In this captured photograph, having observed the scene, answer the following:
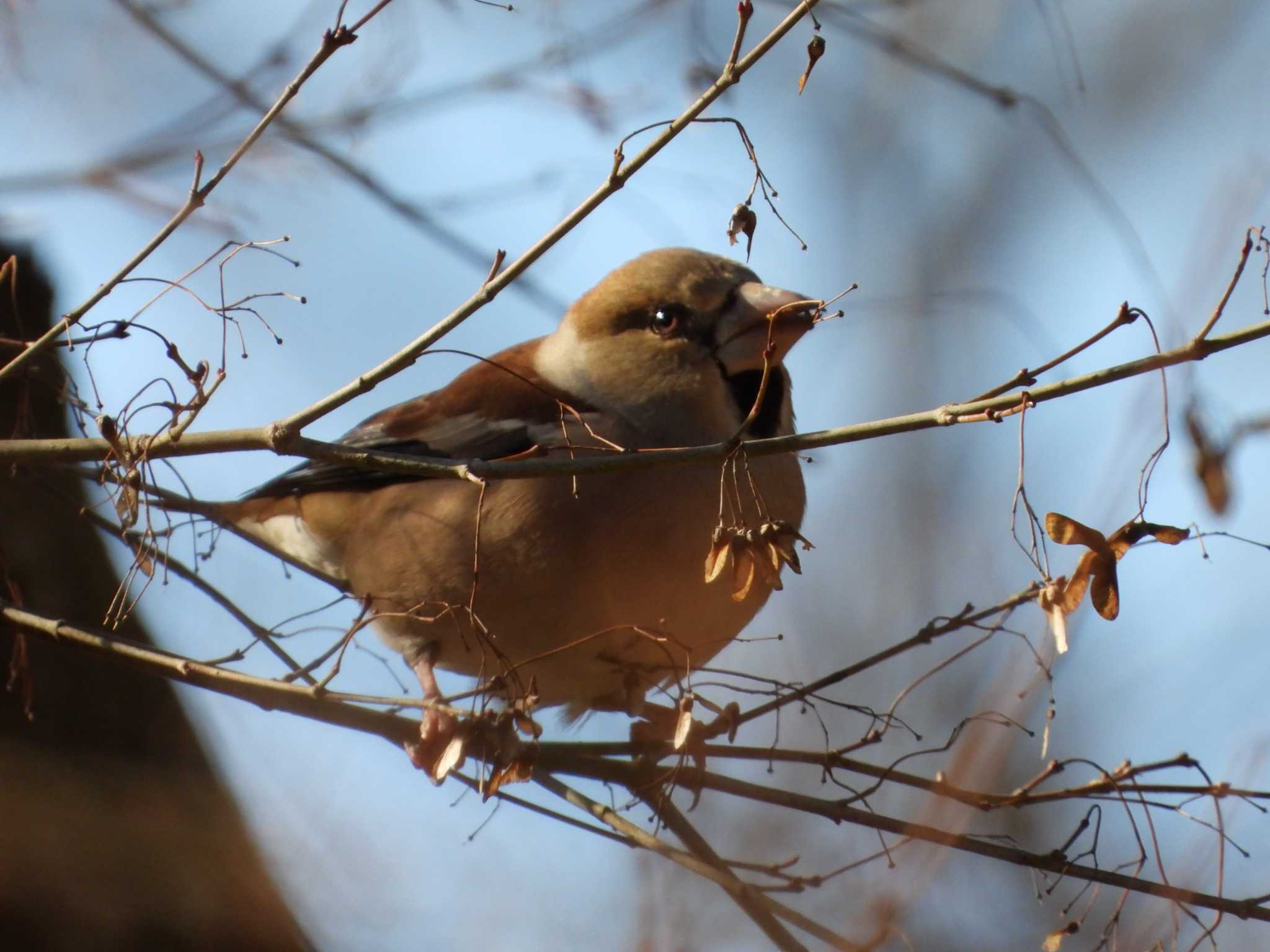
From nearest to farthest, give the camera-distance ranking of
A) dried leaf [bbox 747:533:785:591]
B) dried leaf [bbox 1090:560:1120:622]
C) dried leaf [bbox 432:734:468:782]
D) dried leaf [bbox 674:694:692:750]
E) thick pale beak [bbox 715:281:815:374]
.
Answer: dried leaf [bbox 1090:560:1120:622]
dried leaf [bbox 747:533:785:591]
dried leaf [bbox 674:694:692:750]
dried leaf [bbox 432:734:468:782]
thick pale beak [bbox 715:281:815:374]

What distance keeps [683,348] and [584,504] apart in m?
0.67

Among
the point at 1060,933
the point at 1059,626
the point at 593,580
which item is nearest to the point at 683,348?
the point at 593,580

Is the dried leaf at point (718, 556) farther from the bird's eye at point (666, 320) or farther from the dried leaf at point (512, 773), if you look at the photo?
the bird's eye at point (666, 320)

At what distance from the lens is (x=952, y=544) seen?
715 centimetres

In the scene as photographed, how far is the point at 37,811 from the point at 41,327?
1.52 meters

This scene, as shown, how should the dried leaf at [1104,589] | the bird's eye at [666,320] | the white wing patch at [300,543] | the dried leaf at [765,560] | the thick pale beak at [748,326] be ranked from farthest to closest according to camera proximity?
the white wing patch at [300,543] → the bird's eye at [666,320] → the thick pale beak at [748,326] → the dried leaf at [765,560] → the dried leaf at [1104,589]

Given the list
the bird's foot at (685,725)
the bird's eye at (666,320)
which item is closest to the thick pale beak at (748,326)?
the bird's eye at (666,320)

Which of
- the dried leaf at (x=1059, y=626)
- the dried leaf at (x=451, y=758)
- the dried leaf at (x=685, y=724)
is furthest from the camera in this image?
the dried leaf at (x=451, y=758)

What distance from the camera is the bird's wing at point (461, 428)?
4066mm

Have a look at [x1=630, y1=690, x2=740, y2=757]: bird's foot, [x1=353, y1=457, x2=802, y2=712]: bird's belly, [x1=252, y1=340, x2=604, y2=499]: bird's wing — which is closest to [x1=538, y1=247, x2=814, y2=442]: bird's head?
[x1=252, y1=340, x2=604, y2=499]: bird's wing

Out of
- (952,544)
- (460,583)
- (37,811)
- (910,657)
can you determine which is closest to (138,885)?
(37,811)

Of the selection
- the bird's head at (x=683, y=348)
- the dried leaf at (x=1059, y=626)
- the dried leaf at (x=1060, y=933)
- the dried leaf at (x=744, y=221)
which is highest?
the bird's head at (x=683, y=348)

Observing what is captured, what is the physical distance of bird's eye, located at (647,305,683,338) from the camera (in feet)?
13.2

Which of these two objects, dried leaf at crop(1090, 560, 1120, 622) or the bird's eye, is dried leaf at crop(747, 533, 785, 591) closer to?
dried leaf at crop(1090, 560, 1120, 622)
